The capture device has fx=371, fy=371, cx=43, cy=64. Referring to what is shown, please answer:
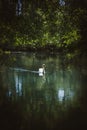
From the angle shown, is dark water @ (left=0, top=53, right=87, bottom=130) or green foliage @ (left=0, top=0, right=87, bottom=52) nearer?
dark water @ (left=0, top=53, right=87, bottom=130)

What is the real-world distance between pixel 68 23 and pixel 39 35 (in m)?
5.54

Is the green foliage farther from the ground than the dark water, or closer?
farther from the ground

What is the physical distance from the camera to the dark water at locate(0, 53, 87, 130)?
1609 centimetres

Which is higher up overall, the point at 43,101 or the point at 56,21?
the point at 56,21

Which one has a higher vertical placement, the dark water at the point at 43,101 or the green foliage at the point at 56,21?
the green foliage at the point at 56,21

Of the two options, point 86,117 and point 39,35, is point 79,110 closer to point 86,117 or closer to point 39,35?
point 86,117

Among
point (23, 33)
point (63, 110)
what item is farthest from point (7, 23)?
point (63, 110)

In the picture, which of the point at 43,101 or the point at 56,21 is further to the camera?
the point at 56,21

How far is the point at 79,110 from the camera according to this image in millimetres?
18172

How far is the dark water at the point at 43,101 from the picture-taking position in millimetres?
16094

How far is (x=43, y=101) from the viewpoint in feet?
65.9

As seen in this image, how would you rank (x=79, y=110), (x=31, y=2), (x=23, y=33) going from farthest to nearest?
1. (x=31, y=2)
2. (x=23, y=33)
3. (x=79, y=110)

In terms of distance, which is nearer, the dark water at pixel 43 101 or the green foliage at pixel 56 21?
the dark water at pixel 43 101

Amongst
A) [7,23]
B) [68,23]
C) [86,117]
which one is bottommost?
[86,117]
